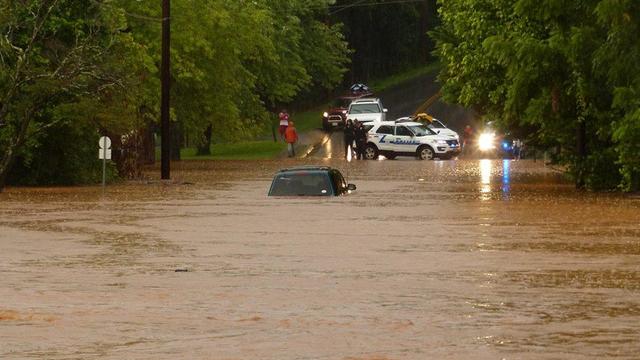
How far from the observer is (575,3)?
43250mm

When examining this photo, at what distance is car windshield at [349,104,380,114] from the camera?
8888 cm

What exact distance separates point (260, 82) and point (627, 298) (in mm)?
65270

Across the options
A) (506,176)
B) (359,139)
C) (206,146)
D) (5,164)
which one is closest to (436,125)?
(359,139)

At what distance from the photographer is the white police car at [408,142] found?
75.2 m

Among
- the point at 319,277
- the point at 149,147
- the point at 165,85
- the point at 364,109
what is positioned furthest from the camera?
the point at 364,109

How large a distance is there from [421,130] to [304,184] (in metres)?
35.8

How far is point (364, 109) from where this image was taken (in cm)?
8938

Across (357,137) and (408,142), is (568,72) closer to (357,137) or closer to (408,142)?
(357,137)

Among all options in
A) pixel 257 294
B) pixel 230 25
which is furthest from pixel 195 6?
pixel 257 294

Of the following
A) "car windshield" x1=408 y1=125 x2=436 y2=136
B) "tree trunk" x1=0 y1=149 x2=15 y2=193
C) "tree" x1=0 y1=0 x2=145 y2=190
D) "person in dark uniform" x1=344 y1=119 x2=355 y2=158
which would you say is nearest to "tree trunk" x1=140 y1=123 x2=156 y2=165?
"person in dark uniform" x1=344 y1=119 x2=355 y2=158

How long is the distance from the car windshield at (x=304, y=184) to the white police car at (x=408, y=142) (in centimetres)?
3404

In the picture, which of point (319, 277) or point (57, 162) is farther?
point (57, 162)

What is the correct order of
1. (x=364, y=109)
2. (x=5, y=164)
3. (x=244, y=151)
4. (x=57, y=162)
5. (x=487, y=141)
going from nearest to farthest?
(x=5, y=164) < (x=57, y=162) < (x=487, y=141) < (x=244, y=151) < (x=364, y=109)

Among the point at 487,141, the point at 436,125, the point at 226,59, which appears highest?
the point at 226,59
